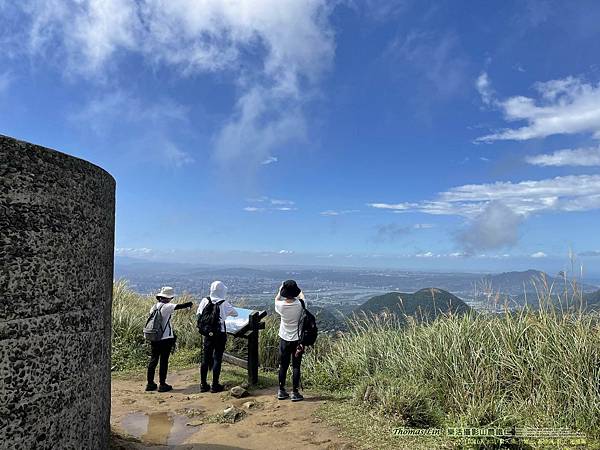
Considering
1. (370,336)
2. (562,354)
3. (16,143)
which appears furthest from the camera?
(370,336)

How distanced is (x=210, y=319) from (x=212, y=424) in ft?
5.11

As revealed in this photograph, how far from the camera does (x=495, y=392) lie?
5.33m

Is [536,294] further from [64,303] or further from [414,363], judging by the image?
[64,303]

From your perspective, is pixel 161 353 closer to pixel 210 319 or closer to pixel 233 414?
pixel 210 319

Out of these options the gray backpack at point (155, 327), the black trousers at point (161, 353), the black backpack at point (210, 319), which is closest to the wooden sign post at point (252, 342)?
the black backpack at point (210, 319)

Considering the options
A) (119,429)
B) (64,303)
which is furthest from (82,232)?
(119,429)

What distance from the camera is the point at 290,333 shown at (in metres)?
6.22

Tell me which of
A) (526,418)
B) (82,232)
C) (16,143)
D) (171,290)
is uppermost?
(16,143)

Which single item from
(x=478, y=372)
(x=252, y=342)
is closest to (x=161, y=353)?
(x=252, y=342)

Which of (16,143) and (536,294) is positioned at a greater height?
(16,143)

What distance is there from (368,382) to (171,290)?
321 centimetres

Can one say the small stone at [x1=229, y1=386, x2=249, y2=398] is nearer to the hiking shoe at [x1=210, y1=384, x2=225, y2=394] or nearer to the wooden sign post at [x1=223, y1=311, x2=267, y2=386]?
the hiking shoe at [x1=210, y1=384, x2=225, y2=394]

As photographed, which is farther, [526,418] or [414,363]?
[414,363]

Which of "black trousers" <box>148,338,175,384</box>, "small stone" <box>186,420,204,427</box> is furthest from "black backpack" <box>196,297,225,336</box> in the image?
"small stone" <box>186,420,204,427</box>
